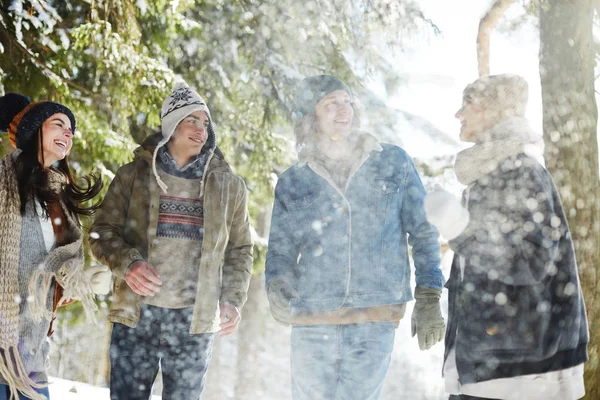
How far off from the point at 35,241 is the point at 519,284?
226cm

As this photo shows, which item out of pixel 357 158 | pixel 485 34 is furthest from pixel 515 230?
pixel 485 34

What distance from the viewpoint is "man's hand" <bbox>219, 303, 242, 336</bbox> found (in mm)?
3199

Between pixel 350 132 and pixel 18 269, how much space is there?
1797 millimetres

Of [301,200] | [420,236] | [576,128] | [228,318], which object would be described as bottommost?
[228,318]

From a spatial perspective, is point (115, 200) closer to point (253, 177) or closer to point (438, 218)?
point (438, 218)

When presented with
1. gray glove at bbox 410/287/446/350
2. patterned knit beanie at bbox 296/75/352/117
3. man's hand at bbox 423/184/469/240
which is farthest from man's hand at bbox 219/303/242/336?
man's hand at bbox 423/184/469/240

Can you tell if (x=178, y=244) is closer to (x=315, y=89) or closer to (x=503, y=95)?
(x=315, y=89)

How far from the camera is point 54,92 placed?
21.9ft

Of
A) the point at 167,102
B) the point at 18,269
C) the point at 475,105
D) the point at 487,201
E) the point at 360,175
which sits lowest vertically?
the point at 18,269

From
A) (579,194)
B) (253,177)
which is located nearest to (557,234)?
(579,194)

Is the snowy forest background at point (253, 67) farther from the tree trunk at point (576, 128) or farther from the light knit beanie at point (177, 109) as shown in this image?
the light knit beanie at point (177, 109)

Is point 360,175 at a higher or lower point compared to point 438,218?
higher

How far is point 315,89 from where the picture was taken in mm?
3297

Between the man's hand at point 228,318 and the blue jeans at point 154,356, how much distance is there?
152 mm
